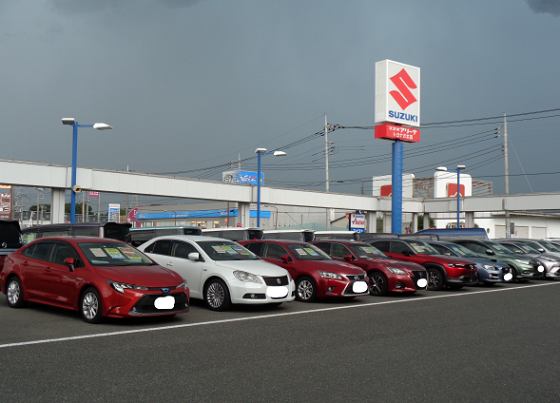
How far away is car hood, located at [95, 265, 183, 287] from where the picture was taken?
30.7 ft

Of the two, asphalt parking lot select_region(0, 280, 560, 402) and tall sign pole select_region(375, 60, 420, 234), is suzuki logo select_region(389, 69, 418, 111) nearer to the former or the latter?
tall sign pole select_region(375, 60, 420, 234)

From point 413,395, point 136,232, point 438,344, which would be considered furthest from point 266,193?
point 413,395

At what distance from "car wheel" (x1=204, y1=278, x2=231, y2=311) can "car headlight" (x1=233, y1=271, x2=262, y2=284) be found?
33 centimetres

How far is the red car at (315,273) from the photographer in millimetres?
13117

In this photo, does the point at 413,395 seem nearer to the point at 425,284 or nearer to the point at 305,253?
the point at 305,253

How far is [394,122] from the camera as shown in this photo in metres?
36.3

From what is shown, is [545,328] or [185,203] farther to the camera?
[185,203]

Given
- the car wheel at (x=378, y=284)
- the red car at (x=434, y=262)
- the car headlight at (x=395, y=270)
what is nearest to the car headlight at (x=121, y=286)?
the car wheel at (x=378, y=284)

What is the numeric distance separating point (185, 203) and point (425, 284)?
7839 cm

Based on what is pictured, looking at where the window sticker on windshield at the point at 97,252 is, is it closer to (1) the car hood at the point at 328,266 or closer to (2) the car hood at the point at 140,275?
(2) the car hood at the point at 140,275

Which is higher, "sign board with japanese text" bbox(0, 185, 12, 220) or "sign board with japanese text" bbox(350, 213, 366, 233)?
"sign board with japanese text" bbox(0, 185, 12, 220)

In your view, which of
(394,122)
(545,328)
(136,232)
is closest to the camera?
(545,328)

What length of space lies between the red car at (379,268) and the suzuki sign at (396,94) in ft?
67.9

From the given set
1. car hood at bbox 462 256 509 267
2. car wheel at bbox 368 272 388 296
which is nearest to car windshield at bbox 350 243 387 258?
car wheel at bbox 368 272 388 296
